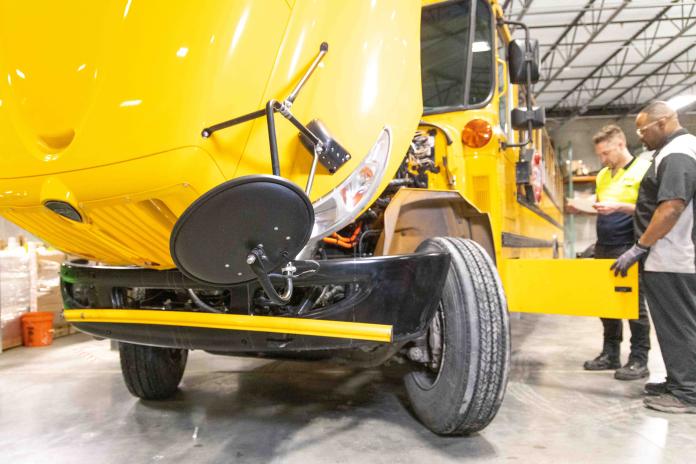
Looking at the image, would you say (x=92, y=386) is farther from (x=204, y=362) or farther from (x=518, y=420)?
(x=518, y=420)

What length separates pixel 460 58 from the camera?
324 cm

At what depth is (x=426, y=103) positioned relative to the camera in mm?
3281

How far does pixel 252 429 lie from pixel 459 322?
115 centimetres

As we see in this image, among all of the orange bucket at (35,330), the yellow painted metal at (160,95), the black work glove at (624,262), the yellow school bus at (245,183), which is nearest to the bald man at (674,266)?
the black work glove at (624,262)

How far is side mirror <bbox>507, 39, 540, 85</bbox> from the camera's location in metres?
2.98

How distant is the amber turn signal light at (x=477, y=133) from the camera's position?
121 inches

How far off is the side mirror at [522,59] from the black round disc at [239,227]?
2073 mm

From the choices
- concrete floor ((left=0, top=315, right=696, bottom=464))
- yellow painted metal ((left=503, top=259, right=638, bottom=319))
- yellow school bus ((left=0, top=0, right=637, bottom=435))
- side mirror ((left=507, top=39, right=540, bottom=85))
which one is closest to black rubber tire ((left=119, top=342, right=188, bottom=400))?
concrete floor ((left=0, top=315, right=696, bottom=464))

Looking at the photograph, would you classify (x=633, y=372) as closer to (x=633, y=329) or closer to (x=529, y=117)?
(x=633, y=329)

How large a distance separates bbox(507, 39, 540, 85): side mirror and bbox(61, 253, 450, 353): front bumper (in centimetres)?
162

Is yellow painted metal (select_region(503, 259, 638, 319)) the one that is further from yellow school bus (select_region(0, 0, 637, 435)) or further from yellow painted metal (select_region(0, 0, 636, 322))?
yellow painted metal (select_region(0, 0, 636, 322))

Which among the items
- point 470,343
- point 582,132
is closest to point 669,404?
point 470,343

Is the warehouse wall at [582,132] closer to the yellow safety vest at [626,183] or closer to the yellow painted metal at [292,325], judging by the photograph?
the yellow safety vest at [626,183]

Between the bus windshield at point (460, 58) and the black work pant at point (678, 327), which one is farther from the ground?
the bus windshield at point (460, 58)
